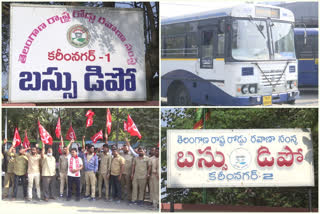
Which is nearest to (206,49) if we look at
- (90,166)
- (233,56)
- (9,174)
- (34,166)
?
(233,56)

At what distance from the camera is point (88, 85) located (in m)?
8.80

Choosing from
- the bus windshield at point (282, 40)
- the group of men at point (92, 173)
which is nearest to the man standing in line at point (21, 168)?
the group of men at point (92, 173)

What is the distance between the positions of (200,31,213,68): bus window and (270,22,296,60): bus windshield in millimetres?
1351

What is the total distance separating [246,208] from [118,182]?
8.83ft

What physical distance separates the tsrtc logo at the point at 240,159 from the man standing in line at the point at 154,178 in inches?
60.4

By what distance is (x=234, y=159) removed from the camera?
8.78m

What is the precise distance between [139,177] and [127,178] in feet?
0.99

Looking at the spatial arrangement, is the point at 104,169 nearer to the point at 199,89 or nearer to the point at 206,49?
the point at 199,89

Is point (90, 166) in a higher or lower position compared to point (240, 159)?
lower

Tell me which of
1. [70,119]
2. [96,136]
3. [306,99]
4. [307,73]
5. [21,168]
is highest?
[307,73]

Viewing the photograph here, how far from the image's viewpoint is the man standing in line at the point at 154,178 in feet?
29.6

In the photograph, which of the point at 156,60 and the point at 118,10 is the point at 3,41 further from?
the point at 156,60

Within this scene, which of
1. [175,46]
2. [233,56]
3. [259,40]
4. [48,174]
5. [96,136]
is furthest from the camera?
[96,136]

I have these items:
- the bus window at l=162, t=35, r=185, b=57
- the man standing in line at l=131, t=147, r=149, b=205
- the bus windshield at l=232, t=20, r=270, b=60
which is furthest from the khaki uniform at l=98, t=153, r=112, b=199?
the bus windshield at l=232, t=20, r=270, b=60
